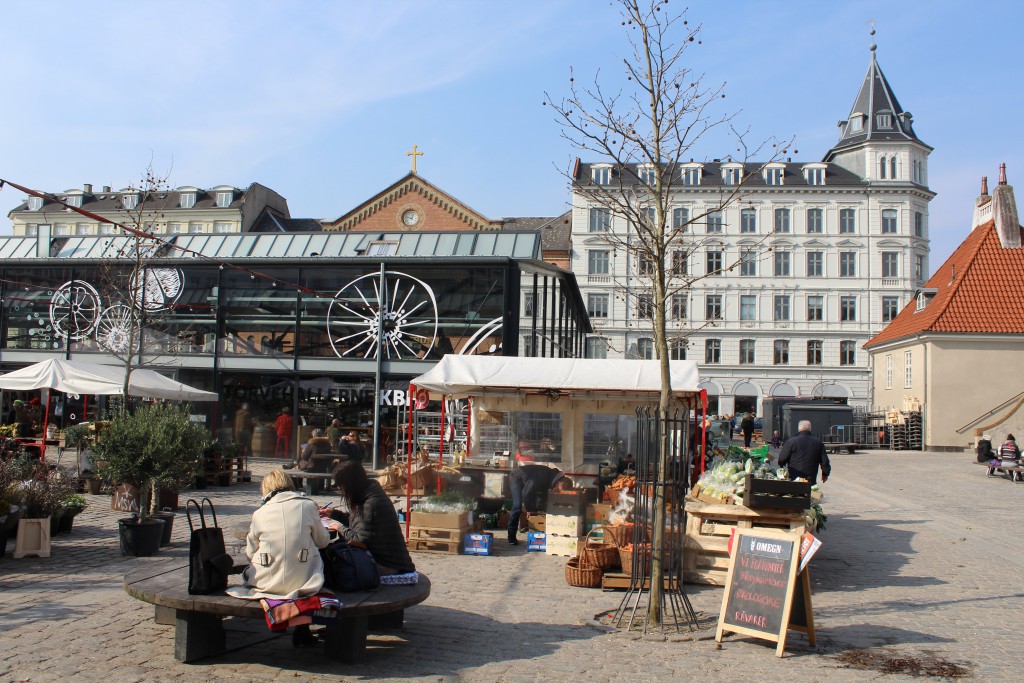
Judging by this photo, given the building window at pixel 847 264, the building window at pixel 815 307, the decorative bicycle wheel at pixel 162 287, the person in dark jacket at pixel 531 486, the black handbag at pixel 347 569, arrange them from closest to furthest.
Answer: the black handbag at pixel 347 569, the person in dark jacket at pixel 531 486, the decorative bicycle wheel at pixel 162 287, the building window at pixel 815 307, the building window at pixel 847 264

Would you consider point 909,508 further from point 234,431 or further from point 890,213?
point 890,213

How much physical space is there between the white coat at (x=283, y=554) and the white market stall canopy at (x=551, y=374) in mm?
6508

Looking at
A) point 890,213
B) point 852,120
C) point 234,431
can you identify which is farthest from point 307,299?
point 852,120

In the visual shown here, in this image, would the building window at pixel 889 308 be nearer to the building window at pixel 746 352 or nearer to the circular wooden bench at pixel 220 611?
the building window at pixel 746 352

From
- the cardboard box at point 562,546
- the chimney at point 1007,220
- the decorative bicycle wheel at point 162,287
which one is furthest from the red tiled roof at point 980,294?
the cardboard box at point 562,546

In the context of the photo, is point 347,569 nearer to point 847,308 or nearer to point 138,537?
point 138,537

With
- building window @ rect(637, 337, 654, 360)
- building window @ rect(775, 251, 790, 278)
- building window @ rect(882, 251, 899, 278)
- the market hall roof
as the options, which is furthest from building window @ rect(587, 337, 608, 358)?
the market hall roof

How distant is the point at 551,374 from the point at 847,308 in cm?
4928

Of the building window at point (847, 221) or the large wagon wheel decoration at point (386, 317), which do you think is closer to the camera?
the large wagon wheel decoration at point (386, 317)

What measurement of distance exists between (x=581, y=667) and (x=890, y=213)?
2293 inches

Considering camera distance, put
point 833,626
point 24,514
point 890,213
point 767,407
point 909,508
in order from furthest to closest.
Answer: point 890,213 → point 767,407 → point 909,508 → point 24,514 → point 833,626

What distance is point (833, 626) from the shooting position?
26.3 feet

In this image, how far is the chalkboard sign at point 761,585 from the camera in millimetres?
7078

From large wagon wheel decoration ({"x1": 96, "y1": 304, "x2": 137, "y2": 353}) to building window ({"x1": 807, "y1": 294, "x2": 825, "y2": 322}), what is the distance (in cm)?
4323
